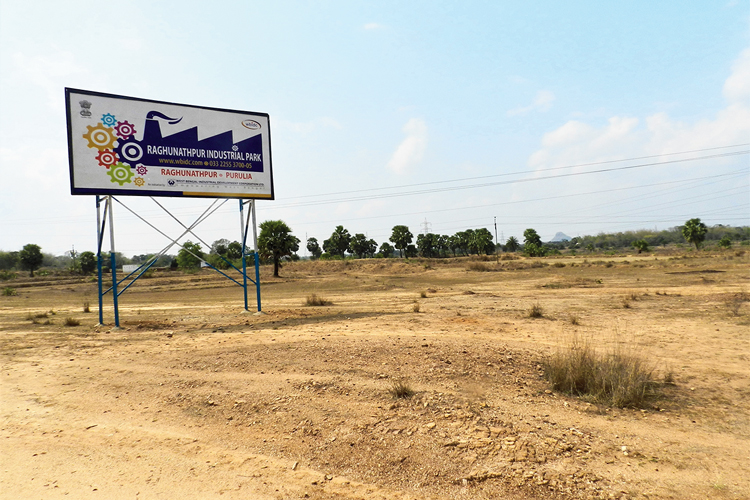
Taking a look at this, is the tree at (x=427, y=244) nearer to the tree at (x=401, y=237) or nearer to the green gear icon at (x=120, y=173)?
the tree at (x=401, y=237)

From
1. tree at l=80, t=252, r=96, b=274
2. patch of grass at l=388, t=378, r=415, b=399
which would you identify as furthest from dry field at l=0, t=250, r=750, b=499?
tree at l=80, t=252, r=96, b=274

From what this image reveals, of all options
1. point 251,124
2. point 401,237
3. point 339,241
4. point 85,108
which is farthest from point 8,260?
point 251,124

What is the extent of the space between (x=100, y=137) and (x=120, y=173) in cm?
130

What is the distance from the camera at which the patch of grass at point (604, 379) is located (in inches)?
231

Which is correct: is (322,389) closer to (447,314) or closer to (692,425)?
(692,425)

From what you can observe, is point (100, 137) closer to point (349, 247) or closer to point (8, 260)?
point (349, 247)

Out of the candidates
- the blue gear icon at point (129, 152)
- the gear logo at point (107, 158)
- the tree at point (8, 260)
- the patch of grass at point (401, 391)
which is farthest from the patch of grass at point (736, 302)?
the tree at point (8, 260)

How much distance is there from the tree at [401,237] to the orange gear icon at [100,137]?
82.9 m

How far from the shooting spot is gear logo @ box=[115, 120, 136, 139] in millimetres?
14172

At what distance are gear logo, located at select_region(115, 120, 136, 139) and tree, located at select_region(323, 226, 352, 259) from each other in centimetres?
8908

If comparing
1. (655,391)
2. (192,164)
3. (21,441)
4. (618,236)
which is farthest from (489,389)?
(618,236)

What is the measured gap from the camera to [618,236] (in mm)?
169625

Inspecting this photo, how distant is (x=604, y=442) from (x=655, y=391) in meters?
2.23

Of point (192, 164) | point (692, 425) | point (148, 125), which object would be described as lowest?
point (692, 425)
